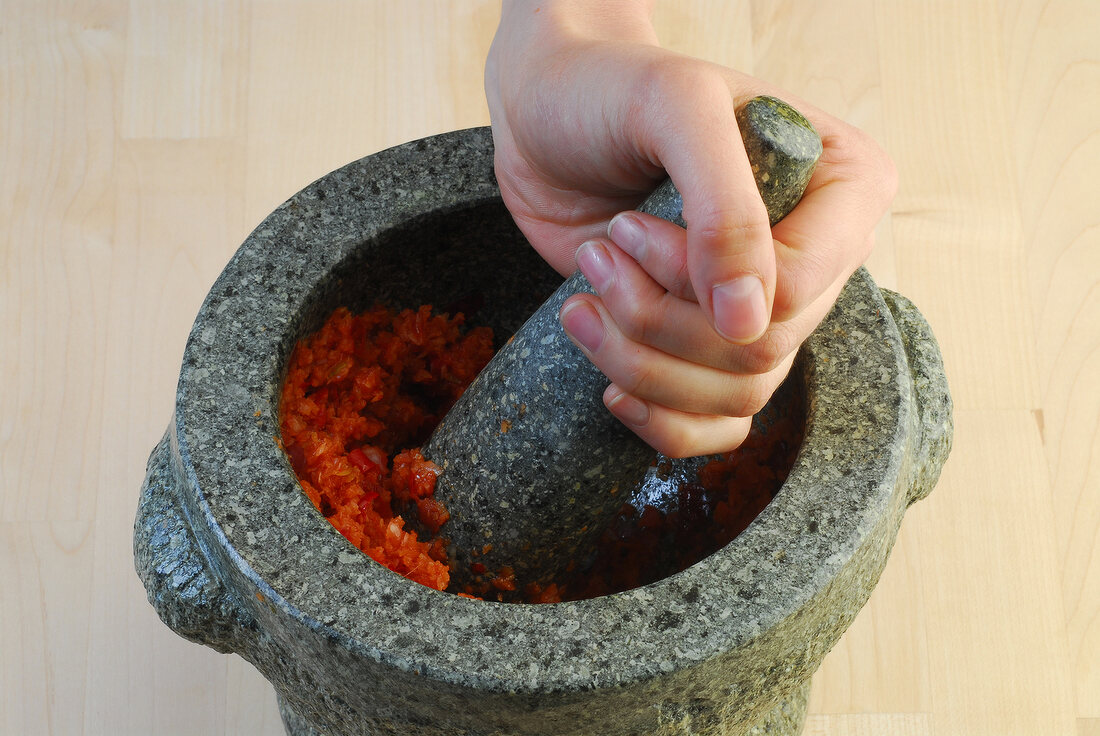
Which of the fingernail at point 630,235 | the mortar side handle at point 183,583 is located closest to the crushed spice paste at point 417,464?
the mortar side handle at point 183,583

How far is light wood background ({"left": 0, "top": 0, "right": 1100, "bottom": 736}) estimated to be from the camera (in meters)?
1.60

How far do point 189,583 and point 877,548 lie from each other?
2.06 ft

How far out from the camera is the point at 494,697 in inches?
36.1

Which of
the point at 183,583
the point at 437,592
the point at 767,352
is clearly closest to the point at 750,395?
the point at 767,352

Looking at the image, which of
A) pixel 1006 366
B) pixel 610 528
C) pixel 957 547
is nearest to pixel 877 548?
pixel 610 528

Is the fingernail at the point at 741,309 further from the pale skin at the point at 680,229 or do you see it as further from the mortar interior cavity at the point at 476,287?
the mortar interior cavity at the point at 476,287

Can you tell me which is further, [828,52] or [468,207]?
[828,52]

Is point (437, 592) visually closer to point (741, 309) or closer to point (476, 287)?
point (741, 309)

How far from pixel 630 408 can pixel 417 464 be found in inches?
11.2

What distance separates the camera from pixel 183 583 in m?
1.07

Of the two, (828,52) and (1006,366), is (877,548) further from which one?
(828,52)

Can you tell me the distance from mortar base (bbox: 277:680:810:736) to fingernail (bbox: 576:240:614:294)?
0.62 m

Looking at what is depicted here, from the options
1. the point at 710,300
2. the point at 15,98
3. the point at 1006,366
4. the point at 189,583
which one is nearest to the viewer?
the point at 710,300

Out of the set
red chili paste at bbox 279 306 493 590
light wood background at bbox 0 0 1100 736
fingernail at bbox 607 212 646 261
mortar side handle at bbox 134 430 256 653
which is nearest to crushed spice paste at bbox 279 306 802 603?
red chili paste at bbox 279 306 493 590
